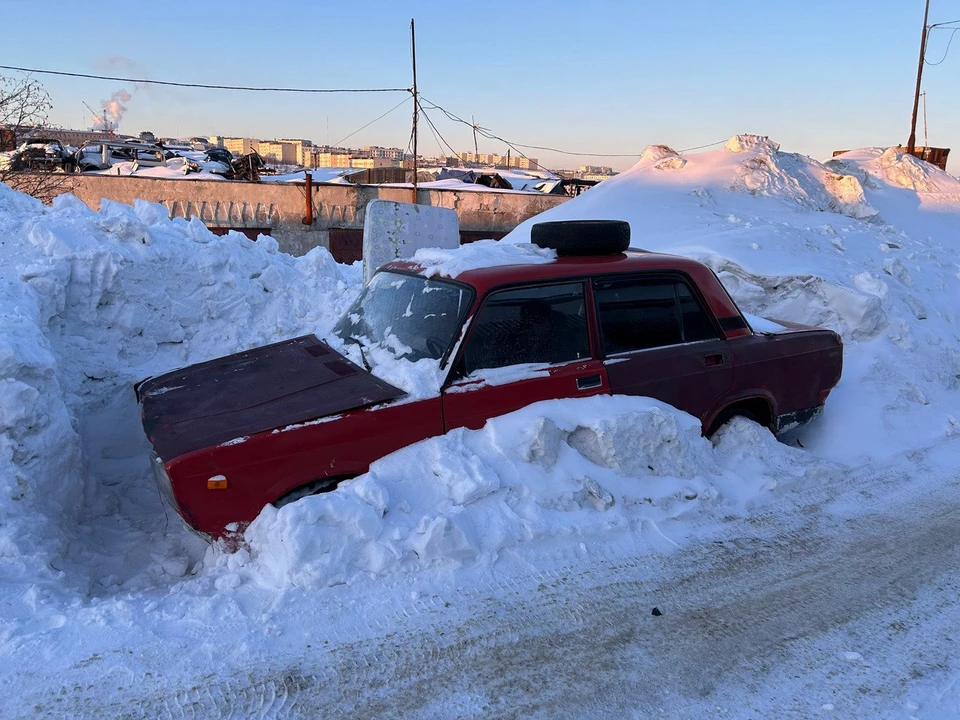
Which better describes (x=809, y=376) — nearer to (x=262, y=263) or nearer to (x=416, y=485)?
(x=416, y=485)

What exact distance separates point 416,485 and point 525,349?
1.07 metres

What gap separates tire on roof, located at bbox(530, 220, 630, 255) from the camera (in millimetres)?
4570

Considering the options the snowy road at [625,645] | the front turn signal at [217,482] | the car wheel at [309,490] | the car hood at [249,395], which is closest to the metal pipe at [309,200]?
the car hood at [249,395]

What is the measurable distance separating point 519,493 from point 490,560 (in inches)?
17.1

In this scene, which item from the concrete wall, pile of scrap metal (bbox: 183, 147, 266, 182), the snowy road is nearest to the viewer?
the snowy road

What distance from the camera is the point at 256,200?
17203 mm

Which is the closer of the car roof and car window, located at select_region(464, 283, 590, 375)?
car window, located at select_region(464, 283, 590, 375)

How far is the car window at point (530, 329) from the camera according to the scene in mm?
3953

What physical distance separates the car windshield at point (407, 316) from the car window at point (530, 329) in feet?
0.52

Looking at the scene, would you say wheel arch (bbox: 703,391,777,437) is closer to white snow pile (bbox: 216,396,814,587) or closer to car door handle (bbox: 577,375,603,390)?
white snow pile (bbox: 216,396,814,587)

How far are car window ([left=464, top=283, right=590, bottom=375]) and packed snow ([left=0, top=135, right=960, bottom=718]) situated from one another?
0.34 meters

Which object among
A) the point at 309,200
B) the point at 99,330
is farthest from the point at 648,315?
the point at 309,200

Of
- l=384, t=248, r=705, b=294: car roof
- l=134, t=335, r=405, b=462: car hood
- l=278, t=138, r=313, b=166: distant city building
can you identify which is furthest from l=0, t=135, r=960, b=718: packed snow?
l=278, t=138, r=313, b=166: distant city building

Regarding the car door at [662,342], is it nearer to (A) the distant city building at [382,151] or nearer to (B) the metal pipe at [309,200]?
(B) the metal pipe at [309,200]
